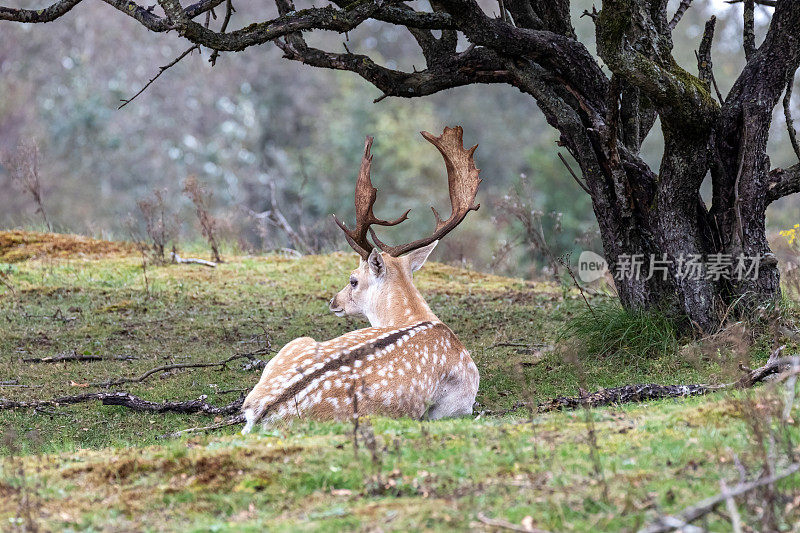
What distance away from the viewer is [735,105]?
883 centimetres

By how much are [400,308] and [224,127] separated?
27539 millimetres

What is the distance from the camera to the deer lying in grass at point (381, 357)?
245 inches

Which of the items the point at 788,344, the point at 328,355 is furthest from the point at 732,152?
the point at 328,355

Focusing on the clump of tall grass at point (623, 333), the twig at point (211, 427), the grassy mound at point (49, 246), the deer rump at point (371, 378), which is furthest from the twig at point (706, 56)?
the grassy mound at point (49, 246)

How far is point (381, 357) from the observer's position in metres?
6.64

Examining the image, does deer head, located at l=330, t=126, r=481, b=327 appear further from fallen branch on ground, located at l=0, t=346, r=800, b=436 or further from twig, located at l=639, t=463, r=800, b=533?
twig, located at l=639, t=463, r=800, b=533

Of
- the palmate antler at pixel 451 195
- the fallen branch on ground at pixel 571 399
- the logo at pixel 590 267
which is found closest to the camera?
the fallen branch on ground at pixel 571 399

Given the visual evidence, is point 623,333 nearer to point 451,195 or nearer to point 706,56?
point 451,195

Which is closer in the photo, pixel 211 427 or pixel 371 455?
pixel 371 455

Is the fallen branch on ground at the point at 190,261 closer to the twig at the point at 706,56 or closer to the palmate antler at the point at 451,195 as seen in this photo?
the palmate antler at the point at 451,195

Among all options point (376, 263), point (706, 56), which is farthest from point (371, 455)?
point (706, 56)

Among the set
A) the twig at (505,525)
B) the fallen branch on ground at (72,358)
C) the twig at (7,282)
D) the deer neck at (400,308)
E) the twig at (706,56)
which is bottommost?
the fallen branch on ground at (72,358)

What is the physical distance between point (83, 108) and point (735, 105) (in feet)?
94.6

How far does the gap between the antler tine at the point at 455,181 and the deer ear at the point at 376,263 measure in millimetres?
474
